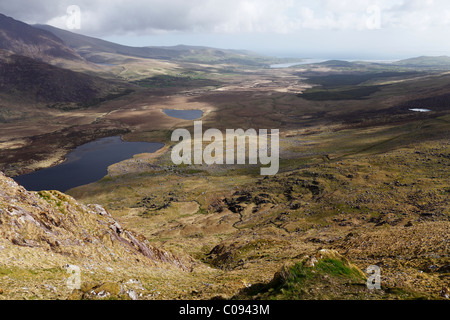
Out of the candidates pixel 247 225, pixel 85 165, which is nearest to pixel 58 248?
pixel 247 225

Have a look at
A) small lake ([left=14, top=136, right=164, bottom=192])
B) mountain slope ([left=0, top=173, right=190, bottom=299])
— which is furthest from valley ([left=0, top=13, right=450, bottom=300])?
small lake ([left=14, top=136, right=164, bottom=192])

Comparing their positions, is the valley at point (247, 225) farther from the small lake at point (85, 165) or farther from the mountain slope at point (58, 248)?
the small lake at point (85, 165)

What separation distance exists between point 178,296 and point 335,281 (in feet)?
37.4

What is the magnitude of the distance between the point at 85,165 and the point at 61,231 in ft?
327

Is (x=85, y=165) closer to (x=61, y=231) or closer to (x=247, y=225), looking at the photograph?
(x=247, y=225)

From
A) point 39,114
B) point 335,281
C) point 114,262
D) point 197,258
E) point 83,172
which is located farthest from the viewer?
point 39,114

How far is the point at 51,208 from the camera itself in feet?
90.3

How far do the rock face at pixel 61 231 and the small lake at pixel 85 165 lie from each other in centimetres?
7090

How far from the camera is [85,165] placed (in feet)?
377

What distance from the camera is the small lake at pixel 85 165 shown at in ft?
319

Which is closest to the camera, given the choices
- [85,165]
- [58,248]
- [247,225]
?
[58,248]

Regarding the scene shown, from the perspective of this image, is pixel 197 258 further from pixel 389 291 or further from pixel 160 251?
pixel 389 291

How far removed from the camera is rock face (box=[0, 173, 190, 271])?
72.8ft

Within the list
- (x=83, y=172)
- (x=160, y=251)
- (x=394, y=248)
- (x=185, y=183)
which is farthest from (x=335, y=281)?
(x=83, y=172)
